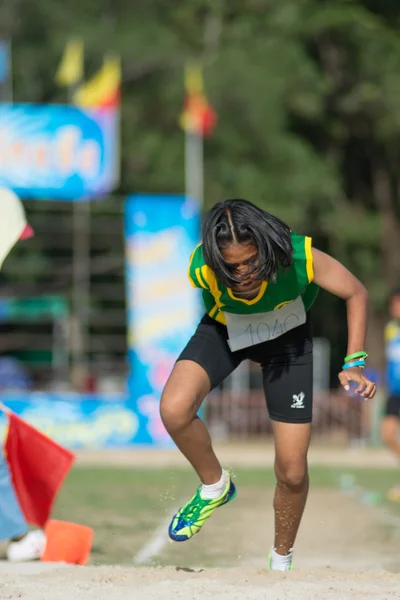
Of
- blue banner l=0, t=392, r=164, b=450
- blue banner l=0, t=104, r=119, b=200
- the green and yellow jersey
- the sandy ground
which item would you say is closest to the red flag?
the sandy ground

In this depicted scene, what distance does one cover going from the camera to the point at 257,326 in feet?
19.0

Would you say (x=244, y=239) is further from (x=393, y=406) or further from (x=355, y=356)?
(x=393, y=406)

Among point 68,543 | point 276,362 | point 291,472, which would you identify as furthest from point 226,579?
point 68,543

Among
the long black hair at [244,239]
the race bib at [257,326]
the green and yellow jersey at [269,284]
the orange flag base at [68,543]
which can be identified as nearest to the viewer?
the long black hair at [244,239]

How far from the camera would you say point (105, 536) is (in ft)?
28.4

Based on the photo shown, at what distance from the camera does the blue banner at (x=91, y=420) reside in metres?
18.7

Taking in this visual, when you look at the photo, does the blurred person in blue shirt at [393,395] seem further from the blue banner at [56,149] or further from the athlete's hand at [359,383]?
the blue banner at [56,149]

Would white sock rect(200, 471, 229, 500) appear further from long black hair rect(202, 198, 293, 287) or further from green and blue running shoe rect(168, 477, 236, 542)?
long black hair rect(202, 198, 293, 287)

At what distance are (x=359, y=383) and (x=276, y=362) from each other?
0.73 metres

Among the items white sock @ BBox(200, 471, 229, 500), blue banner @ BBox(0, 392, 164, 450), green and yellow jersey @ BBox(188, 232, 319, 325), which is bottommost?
blue banner @ BBox(0, 392, 164, 450)

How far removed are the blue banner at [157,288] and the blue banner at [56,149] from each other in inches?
39.5

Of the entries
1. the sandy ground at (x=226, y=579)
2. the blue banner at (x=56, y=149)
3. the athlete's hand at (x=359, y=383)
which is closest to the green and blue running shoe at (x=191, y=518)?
the sandy ground at (x=226, y=579)

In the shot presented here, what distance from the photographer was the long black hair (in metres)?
5.29

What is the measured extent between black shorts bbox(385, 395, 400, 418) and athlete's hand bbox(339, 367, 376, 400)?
6328 millimetres
